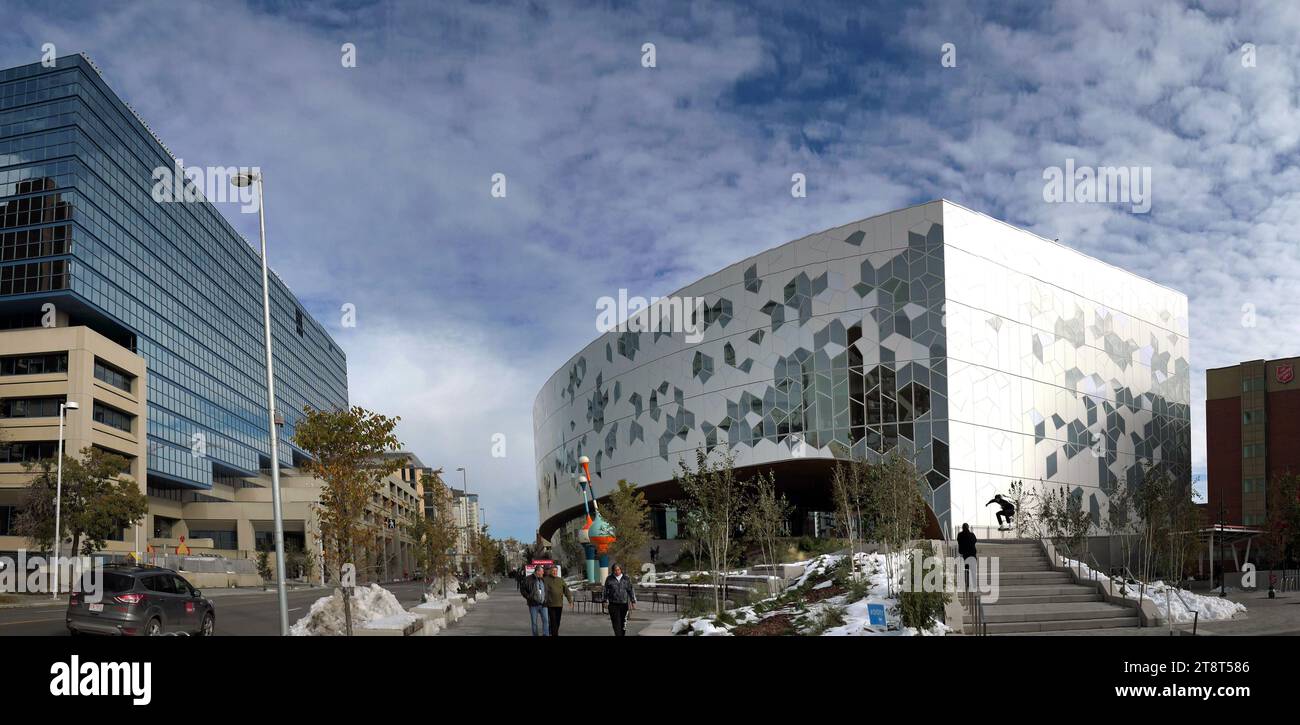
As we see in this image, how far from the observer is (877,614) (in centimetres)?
2014

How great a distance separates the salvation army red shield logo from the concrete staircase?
6802 cm

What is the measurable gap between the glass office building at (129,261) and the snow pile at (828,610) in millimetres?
68889

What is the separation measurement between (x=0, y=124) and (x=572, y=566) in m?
63.0

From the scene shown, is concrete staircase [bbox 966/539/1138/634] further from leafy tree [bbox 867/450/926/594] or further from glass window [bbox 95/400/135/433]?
glass window [bbox 95/400/135/433]

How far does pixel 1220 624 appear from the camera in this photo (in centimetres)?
2641

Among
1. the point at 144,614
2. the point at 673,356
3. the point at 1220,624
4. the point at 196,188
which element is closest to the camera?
the point at 144,614

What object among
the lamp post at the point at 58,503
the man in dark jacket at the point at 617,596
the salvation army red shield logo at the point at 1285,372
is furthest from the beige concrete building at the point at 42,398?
the salvation army red shield logo at the point at 1285,372

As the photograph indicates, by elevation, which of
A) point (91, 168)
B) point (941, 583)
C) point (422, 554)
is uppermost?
point (91, 168)

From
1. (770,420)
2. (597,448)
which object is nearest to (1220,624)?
(770,420)

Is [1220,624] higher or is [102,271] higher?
[102,271]

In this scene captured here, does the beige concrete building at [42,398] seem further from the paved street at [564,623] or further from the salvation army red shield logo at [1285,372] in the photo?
the salvation army red shield logo at [1285,372]

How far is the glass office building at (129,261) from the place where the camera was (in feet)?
247

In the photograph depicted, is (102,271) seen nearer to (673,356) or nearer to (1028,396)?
(673,356)

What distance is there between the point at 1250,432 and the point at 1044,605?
73688 mm
